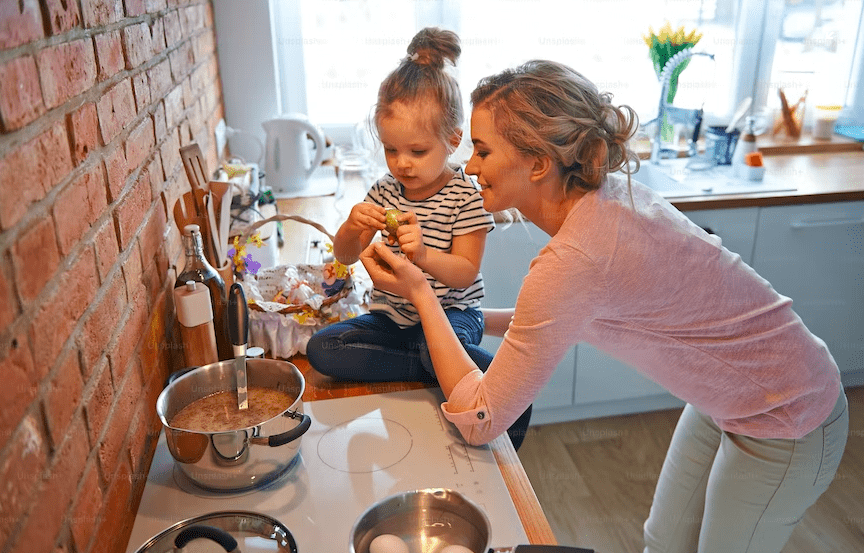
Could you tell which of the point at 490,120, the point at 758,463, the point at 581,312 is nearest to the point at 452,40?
the point at 490,120

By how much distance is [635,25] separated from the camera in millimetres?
2697

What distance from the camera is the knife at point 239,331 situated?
3.43 ft

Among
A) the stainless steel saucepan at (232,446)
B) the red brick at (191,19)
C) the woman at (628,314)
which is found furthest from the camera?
the red brick at (191,19)

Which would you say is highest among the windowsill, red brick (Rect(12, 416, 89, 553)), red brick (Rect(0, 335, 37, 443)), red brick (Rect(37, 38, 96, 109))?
red brick (Rect(37, 38, 96, 109))

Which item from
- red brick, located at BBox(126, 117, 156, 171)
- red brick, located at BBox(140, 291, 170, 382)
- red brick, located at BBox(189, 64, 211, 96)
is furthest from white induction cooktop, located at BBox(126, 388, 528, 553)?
red brick, located at BBox(189, 64, 211, 96)

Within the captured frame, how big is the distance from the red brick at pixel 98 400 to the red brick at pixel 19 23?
0.38 m

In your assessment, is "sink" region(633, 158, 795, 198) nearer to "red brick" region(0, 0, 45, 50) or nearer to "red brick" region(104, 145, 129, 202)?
"red brick" region(104, 145, 129, 202)

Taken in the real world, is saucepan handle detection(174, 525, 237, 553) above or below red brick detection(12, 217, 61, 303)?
below

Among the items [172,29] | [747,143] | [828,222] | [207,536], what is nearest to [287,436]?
[207,536]

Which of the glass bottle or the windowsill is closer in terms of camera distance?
the glass bottle

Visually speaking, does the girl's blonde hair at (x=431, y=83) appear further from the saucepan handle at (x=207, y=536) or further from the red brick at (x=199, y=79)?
the saucepan handle at (x=207, y=536)

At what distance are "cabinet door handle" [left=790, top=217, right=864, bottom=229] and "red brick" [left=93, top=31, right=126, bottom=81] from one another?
2056 millimetres

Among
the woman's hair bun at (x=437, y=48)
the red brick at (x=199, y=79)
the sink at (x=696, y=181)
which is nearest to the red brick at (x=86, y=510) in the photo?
the woman's hair bun at (x=437, y=48)

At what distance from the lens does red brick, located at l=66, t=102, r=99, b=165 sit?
0.81 m
